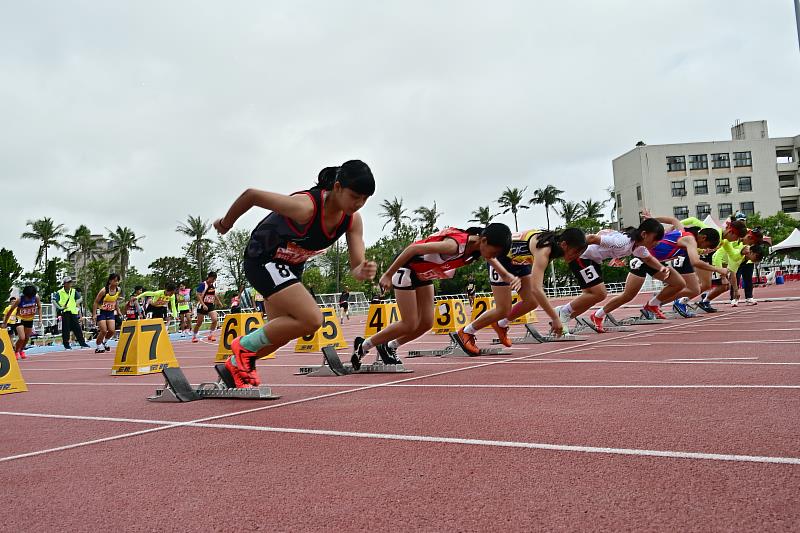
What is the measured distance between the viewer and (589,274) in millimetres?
11008

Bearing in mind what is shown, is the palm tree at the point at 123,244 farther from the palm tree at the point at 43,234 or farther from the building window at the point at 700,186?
the building window at the point at 700,186

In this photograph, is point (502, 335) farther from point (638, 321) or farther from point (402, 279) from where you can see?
point (638, 321)

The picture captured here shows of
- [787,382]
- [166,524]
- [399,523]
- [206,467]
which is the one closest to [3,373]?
[206,467]

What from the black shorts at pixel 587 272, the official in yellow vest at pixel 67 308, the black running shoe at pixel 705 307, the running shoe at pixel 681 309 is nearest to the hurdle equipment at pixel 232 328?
the black shorts at pixel 587 272

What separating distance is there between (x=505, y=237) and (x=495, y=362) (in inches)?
62.6

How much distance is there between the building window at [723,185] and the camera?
6931cm

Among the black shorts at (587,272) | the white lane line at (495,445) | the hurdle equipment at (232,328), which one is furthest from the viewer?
the hurdle equipment at (232,328)

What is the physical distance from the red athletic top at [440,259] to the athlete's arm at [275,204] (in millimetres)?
2344

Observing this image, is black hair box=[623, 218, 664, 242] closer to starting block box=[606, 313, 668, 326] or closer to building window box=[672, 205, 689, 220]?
starting block box=[606, 313, 668, 326]

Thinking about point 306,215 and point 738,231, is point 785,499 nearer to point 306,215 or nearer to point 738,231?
point 306,215

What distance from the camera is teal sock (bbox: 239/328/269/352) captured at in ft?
17.5

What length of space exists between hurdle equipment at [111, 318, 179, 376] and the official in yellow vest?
8660mm

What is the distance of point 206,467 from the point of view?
314cm

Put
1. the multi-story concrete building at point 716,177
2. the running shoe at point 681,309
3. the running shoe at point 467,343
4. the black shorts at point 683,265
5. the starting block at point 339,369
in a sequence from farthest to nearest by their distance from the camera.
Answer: the multi-story concrete building at point 716,177 < the running shoe at point 681,309 < the black shorts at point 683,265 < the running shoe at point 467,343 < the starting block at point 339,369
